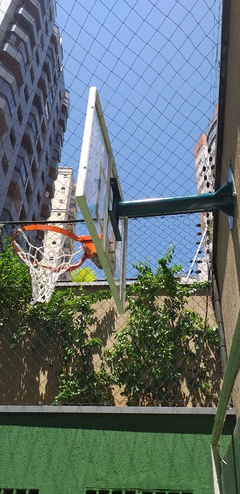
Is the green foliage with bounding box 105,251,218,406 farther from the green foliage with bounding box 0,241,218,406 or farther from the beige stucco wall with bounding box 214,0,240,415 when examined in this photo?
the beige stucco wall with bounding box 214,0,240,415

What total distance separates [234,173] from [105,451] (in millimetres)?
1894

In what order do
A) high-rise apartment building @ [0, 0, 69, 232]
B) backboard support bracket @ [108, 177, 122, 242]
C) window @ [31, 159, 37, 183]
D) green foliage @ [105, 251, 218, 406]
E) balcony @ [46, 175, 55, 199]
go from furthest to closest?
balcony @ [46, 175, 55, 199] → window @ [31, 159, 37, 183] → high-rise apartment building @ [0, 0, 69, 232] → green foliage @ [105, 251, 218, 406] → backboard support bracket @ [108, 177, 122, 242]

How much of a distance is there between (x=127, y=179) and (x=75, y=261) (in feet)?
3.06

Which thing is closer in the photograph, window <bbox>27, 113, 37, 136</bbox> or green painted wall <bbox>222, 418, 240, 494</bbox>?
green painted wall <bbox>222, 418, 240, 494</bbox>

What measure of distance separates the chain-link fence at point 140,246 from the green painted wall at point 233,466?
183cm

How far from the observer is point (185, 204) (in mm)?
2412

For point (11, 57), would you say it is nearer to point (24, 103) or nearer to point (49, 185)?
point (24, 103)

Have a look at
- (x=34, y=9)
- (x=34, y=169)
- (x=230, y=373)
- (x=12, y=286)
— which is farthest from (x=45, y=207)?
(x=230, y=373)

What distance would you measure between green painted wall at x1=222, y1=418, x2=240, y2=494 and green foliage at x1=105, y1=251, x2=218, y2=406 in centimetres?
192

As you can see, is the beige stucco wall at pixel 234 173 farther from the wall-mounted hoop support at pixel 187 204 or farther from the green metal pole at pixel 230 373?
the green metal pole at pixel 230 373

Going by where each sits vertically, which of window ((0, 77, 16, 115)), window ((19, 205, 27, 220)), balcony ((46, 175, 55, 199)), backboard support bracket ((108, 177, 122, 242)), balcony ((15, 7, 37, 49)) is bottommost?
backboard support bracket ((108, 177, 122, 242))

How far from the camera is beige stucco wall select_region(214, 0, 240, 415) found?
84.0 inches

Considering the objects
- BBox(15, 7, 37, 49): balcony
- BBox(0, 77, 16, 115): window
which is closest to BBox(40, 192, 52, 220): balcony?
BBox(0, 77, 16, 115): window

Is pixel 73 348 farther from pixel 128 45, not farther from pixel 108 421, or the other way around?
pixel 128 45
